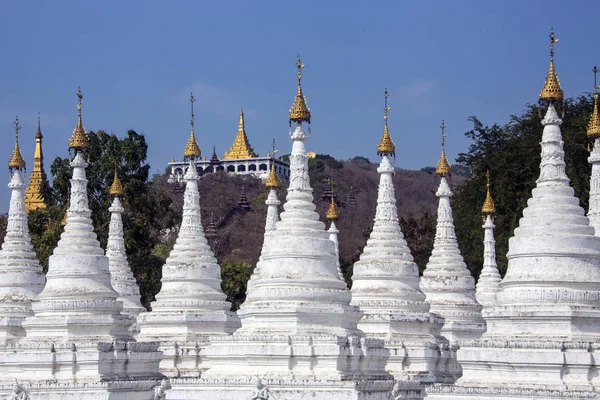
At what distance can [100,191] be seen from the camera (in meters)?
65.8

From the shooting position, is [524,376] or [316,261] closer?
[524,376]

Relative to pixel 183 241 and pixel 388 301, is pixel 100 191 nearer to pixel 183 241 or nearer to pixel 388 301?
pixel 183 241

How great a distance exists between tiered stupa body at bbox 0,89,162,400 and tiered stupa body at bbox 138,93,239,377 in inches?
111

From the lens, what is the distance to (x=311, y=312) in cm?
3475

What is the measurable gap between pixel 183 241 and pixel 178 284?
1422 millimetres

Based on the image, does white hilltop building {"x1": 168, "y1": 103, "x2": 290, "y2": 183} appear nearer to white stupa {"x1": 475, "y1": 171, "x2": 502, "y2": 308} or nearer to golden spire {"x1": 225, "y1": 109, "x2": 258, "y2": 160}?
golden spire {"x1": 225, "y1": 109, "x2": 258, "y2": 160}

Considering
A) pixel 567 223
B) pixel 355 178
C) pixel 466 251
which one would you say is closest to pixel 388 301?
pixel 567 223

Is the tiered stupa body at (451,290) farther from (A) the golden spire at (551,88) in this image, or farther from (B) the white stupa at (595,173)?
(A) the golden spire at (551,88)

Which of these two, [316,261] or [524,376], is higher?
[316,261]

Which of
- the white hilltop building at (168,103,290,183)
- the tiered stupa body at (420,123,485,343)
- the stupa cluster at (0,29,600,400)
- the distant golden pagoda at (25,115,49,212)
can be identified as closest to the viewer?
the stupa cluster at (0,29,600,400)

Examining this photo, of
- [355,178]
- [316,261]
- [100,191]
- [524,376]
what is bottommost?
[524,376]

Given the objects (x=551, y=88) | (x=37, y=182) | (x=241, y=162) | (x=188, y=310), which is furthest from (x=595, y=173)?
(x=241, y=162)

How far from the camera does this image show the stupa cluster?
3234 centimetres

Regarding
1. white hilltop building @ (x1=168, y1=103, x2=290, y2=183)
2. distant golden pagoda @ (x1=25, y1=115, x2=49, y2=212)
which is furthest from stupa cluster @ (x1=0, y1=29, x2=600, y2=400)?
white hilltop building @ (x1=168, y1=103, x2=290, y2=183)
